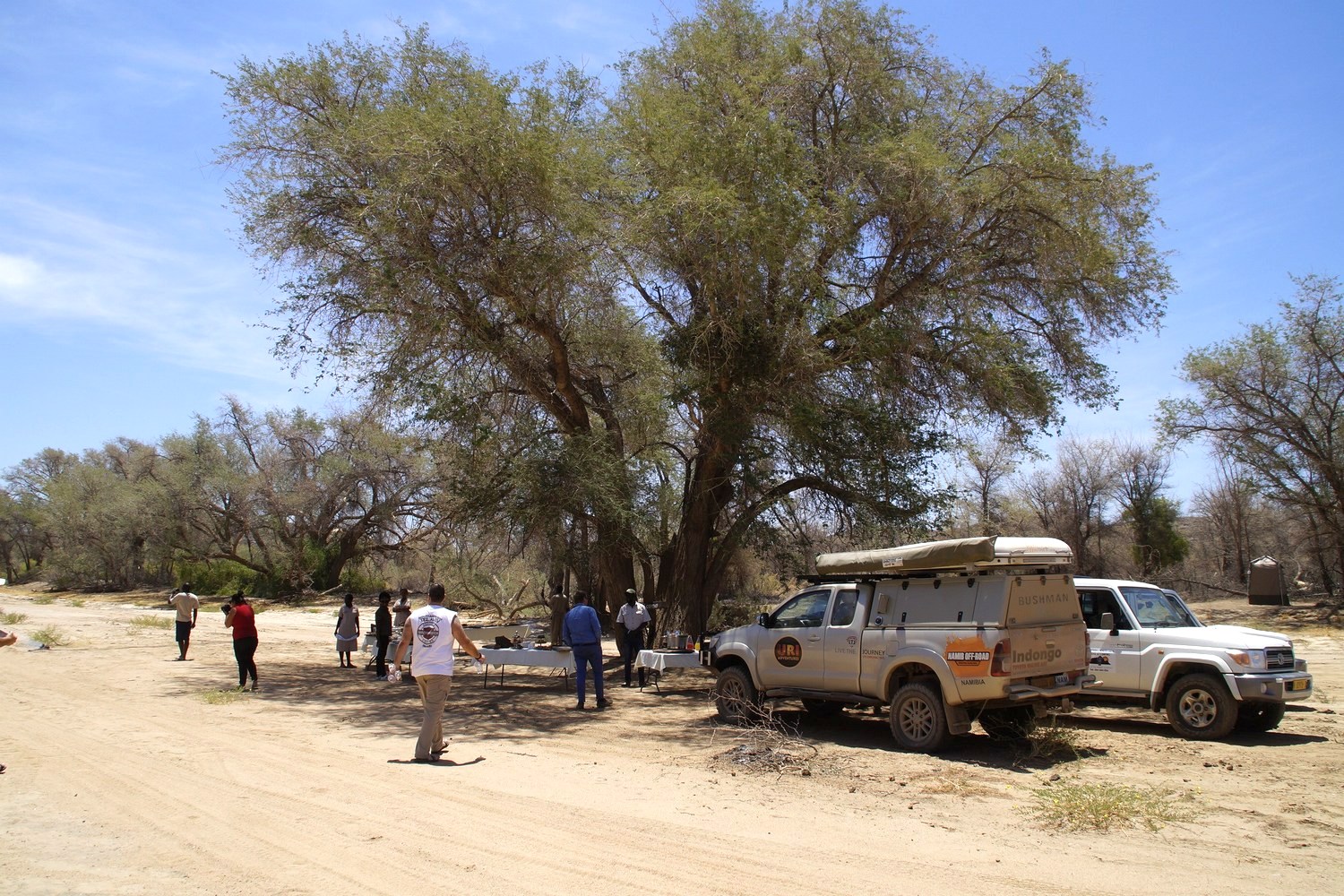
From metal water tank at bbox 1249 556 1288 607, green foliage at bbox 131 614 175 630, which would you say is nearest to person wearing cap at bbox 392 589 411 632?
green foliage at bbox 131 614 175 630

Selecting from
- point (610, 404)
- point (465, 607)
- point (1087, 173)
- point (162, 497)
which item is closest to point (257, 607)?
point (162, 497)

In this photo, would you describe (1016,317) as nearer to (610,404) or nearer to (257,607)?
(610,404)

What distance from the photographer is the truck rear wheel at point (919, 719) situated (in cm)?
973

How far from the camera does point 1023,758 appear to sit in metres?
9.72

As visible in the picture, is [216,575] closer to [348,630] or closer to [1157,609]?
[348,630]

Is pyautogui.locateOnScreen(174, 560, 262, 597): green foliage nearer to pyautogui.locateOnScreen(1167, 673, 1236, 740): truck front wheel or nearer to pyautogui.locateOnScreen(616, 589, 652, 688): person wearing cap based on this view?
pyautogui.locateOnScreen(616, 589, 652, 688): person wearing cap

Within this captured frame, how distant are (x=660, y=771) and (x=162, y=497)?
47383 millimetres

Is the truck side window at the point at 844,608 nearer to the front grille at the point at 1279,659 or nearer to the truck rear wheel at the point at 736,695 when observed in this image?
the truck rear wheel at the point at 736,695

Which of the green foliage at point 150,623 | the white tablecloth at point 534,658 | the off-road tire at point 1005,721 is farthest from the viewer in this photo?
the green foliage at point 150,623

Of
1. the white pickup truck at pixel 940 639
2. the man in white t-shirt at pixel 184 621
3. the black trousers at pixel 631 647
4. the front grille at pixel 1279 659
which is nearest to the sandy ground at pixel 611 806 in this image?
the white pickup truck at pixel 940 639

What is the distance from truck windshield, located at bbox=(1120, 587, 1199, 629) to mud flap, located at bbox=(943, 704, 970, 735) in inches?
135

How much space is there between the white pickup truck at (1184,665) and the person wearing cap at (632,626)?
23.7 ft

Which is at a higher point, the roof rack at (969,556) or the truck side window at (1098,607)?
the roof rack at (969,556)

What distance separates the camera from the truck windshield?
11516 millimetres
